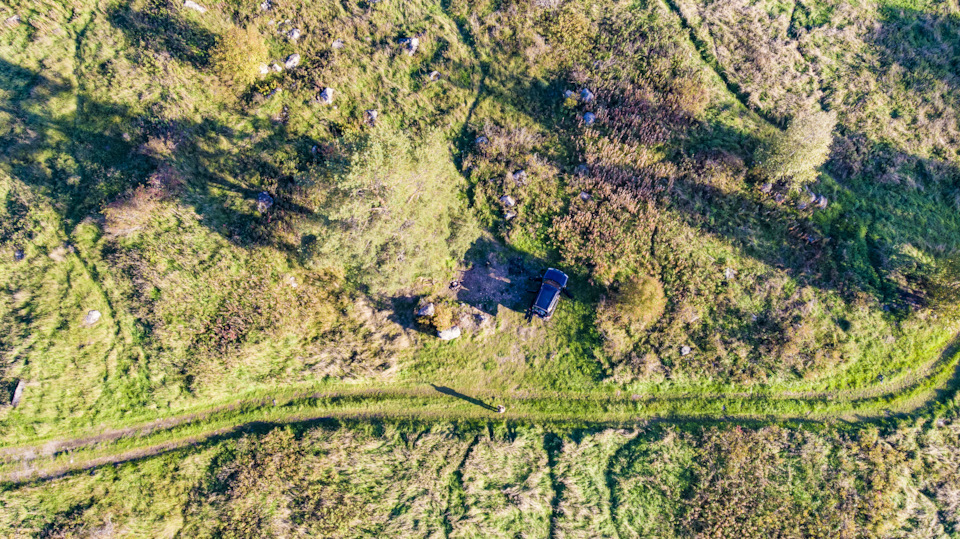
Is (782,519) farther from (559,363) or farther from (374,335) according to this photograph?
(374,335)

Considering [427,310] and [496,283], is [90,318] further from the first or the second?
[496,283]

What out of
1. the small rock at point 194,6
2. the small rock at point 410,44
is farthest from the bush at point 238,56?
Answer: the small rock at point 410,44

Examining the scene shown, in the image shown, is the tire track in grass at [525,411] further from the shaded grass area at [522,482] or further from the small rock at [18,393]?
the small rock at [18,393]

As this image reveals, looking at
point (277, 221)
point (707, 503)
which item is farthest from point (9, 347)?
point (707, 503)

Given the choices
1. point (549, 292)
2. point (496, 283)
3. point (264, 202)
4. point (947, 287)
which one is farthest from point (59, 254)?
point (947, 287)

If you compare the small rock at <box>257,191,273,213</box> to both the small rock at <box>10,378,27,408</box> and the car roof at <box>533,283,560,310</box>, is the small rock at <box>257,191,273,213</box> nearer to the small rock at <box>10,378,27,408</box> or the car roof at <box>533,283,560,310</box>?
the small rock at <box>10,378,27,408</box>

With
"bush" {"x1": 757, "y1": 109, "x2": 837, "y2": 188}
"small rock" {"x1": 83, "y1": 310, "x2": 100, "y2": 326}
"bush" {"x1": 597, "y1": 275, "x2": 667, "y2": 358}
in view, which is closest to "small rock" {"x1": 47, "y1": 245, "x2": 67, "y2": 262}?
"small rock" {"x1": 83, "y1": 310, "x2": 100, "y2": 326}

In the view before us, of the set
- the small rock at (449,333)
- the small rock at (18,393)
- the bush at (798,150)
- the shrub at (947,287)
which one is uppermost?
the bush at (798,150)
